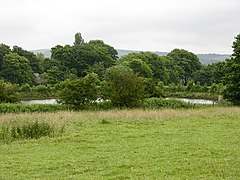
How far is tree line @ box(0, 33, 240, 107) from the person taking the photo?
1352 inches

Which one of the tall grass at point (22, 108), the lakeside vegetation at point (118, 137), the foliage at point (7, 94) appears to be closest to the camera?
the lakeside vegetation at point (118, 137)

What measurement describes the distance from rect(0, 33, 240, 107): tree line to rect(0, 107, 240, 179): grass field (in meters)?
11.4

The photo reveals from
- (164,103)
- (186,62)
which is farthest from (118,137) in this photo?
(186,62)

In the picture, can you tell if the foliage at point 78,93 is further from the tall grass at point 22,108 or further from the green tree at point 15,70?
the green tree at point 15,70

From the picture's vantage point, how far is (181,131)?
19.0 m

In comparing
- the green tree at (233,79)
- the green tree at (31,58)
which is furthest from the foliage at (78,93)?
the green tree at (31,58)

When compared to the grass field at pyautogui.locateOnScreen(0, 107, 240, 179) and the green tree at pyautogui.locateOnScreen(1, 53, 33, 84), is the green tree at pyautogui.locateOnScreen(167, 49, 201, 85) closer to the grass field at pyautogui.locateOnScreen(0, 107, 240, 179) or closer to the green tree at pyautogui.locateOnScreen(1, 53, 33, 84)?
the green tree at pyautogui.locateOnScreen(1, 53, 33, 84)

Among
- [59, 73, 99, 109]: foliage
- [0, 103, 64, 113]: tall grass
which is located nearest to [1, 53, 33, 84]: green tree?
[0, 103, 64, 113]: tall grass

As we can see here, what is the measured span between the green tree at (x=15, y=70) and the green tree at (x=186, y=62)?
48.4 metres

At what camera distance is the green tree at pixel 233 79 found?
37.6 meters

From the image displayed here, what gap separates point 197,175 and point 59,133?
33.2 feet

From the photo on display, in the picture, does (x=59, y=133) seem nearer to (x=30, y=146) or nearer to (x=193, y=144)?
(x=30, y=146)

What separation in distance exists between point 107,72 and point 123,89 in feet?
13.4

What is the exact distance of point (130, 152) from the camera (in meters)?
13.5
